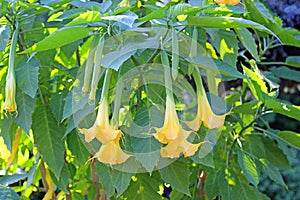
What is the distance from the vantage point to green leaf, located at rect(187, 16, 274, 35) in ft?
2.19

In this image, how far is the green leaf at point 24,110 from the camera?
2.87 feet

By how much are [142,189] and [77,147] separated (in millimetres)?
161

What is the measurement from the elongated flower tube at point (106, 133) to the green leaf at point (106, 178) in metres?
0.17

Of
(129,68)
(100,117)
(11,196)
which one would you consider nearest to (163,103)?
(129,68)

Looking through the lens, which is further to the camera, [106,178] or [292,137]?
[292,137]

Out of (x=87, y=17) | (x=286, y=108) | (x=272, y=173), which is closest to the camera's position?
(x=87, y=17)

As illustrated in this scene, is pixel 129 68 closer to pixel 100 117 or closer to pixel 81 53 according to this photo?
pixel 100 117

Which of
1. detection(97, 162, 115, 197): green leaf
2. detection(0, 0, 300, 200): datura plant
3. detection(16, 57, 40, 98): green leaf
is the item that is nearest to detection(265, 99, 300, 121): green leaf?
detection(0, 0, 300, 200): datura plant

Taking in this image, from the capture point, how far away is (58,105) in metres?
0.98

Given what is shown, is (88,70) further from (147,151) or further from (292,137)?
(292,137)

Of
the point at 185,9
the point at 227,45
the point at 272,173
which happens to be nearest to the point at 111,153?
the point at 185,9

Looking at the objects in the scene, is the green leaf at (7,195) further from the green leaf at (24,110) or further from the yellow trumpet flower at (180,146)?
the yellow trumpet flower at (180,146)

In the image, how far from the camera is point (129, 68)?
905 millimetres

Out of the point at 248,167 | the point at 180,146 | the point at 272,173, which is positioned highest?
the point at 180,146
